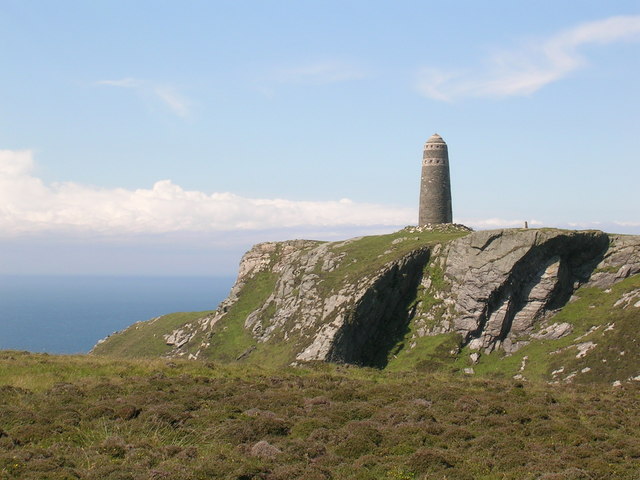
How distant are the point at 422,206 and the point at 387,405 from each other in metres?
67.6

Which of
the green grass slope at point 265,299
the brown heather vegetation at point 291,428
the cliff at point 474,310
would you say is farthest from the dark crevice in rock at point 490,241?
the brown heather vegetation at point 291,428

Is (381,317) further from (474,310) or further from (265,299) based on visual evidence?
(265,299)

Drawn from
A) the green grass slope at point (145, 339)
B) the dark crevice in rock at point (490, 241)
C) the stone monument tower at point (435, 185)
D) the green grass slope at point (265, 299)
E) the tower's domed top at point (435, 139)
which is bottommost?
the green grass slope at point (145, 339)

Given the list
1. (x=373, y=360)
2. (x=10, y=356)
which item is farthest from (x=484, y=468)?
(x=373, y=360)

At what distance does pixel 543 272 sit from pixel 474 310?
9.06 m

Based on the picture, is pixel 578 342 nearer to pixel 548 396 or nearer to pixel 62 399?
pixel 548 396

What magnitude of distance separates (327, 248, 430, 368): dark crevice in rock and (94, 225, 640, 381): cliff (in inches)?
5.1

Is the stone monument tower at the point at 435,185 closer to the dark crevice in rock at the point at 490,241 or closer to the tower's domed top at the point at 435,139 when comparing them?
the tower's domed top at the point at 435,139

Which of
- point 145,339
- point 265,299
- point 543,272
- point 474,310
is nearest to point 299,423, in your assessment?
point 474,310

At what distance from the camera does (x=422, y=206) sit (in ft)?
309

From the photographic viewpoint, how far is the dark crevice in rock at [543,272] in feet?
220

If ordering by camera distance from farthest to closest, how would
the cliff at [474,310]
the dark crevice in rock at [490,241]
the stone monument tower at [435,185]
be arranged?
the stone monument tower at [435,185] → the dark crevice in rock at [490,241] → the cliff at [474,310]

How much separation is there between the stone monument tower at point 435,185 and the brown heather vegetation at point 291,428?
5945 centimetres

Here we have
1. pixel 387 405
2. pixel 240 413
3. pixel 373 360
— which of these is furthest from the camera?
pixel 373 360
